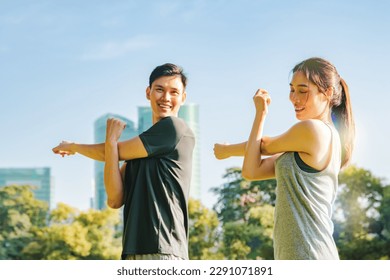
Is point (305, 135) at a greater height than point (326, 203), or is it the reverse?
point (305, 135)

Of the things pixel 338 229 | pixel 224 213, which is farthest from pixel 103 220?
pixel 338 229

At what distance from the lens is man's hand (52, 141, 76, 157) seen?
2816mm

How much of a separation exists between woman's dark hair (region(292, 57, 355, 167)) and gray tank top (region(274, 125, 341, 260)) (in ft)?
0.65

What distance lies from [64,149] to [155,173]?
476 mm

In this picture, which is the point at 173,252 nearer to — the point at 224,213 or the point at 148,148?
the point at 148,148

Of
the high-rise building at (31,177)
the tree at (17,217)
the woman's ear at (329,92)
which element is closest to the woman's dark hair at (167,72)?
the woman's ear at (329,92)

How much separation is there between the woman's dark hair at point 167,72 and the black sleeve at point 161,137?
21 centimetres

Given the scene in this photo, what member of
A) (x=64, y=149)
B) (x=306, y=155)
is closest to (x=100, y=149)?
(x=64, y=149)

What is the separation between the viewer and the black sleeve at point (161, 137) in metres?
2.64

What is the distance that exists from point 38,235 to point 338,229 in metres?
10.6

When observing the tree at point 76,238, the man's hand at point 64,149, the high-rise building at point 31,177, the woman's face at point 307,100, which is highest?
the high-rise building at point 31,177

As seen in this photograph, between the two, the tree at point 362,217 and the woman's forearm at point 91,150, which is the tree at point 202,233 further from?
the woman's forearm at point 91,150

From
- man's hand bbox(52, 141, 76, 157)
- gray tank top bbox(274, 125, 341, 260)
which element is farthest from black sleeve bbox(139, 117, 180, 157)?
gray tank top bbox(274, 125, 341, 260)
